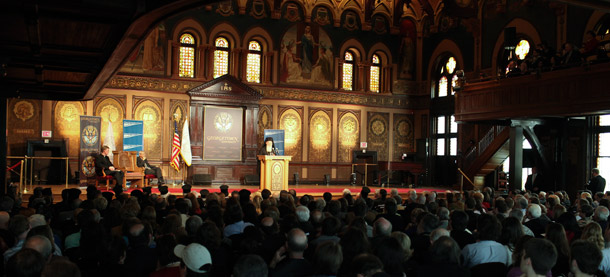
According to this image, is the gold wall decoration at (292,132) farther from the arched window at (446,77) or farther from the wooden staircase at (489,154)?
the wooden staircase at (489,154)

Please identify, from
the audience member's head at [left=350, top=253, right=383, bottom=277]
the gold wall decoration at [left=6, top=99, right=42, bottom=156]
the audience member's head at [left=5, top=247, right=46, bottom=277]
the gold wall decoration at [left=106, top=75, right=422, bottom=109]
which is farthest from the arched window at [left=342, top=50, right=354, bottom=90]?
the audience member's head at [left=5, top=247, right=46, bottom=277]

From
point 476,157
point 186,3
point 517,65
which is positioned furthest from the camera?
point 476,157

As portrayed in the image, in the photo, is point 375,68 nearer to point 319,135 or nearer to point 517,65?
point 319,135

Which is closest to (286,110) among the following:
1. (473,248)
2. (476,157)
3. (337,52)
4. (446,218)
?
(337,52)

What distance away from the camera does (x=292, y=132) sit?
74.3 ft

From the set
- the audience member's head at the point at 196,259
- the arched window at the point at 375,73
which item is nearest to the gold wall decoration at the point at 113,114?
the arched window at the point at 375,73

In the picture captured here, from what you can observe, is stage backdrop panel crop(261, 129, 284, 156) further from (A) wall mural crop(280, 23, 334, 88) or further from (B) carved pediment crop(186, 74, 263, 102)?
(A) wall mural crop(280, 23, 334, 88)

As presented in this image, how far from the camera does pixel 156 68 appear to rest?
66.9 feet

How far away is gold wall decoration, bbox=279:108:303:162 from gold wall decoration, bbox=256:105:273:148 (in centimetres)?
53

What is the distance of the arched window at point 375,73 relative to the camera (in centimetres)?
2454

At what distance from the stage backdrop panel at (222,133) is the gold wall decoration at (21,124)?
19.4ft

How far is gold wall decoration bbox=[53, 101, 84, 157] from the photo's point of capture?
18906 mm

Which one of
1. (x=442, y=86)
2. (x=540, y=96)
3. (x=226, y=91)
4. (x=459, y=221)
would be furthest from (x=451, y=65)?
(x=459, y=221)

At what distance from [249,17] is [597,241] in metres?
18.5
